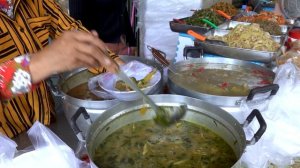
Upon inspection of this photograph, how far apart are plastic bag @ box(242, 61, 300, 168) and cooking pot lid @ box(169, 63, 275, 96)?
15 cm

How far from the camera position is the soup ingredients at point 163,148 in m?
1.01

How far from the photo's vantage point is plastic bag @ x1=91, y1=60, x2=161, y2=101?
1177 millimetres

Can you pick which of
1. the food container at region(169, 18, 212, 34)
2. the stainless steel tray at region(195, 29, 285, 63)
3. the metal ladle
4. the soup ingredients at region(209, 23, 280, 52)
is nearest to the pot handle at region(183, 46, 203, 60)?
the stainless steel tray at region(195, 29, 285, 63)

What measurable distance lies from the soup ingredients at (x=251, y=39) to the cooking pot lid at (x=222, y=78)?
0.26 m

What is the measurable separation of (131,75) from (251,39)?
92 cm

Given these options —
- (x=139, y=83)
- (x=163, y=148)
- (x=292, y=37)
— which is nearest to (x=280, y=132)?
(x=163, y=148)


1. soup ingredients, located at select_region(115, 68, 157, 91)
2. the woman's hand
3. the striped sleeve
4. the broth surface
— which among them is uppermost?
the woman's hand

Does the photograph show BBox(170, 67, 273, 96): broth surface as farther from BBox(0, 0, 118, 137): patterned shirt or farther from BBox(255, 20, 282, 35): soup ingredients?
BBox(255, 20, 282, 35): soup ingredients

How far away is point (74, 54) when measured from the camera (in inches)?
36.9

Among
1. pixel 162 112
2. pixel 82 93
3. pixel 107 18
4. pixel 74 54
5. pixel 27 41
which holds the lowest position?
pixel 107 18

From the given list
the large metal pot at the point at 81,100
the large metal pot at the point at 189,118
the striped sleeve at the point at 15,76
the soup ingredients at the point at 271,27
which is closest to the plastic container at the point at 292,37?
the soup ingredients at the point at 271,27

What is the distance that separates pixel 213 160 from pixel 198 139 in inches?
4.8

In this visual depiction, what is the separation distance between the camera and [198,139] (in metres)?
1.13

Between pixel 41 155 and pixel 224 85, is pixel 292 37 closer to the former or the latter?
pixel 224 85
